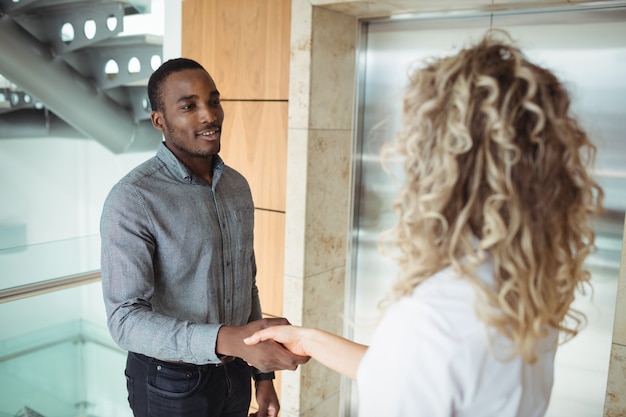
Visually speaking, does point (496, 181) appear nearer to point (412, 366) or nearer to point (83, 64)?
point (412, 366)

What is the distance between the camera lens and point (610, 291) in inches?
107

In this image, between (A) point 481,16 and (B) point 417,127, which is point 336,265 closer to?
(A) point 481,16

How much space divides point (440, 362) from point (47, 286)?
2.50 meters

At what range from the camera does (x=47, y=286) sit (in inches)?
117

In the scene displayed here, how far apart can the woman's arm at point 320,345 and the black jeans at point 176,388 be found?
0.29 m

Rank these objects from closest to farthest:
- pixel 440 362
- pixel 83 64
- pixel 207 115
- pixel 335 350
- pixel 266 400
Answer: pixel 440 362, pixel 335 350, pixel 207 115, pixel 266 400, pixel 83 64

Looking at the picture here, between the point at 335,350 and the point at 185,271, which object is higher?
the point at 185,271

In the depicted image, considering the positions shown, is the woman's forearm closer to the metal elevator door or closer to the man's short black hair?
the metal elevator door

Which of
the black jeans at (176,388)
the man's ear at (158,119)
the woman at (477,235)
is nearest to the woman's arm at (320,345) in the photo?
the black jeans at (176,388)

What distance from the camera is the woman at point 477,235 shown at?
103cm

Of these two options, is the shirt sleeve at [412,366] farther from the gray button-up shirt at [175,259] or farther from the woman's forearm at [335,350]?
the gray button-up shirt at [175,259]

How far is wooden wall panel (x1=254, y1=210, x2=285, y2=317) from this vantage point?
3229mm

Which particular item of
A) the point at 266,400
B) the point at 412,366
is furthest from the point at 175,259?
the point at 412,366

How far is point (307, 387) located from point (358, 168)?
1.22 meters
